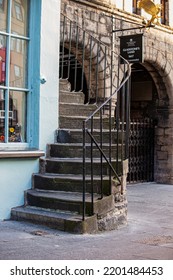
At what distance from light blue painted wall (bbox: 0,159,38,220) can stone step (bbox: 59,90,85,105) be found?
154cm

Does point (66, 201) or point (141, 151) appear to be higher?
point (141, 151)

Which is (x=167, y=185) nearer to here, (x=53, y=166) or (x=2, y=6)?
(x=53, y=166)

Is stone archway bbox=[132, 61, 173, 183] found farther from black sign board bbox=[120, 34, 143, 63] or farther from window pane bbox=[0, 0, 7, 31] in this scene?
window pane bbox=[0, 0, 7, 31]

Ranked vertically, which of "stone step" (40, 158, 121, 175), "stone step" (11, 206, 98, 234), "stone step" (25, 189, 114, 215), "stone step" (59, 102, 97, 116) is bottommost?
"stone step" (11, 206, 98, 234)

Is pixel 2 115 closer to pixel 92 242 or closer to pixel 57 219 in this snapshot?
pixel 57 219

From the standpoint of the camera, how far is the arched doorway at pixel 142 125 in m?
13.5

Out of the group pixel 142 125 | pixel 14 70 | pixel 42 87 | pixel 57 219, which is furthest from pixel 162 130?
pixel 57 219

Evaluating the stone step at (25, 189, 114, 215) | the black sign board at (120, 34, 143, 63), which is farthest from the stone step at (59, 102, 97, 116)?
the black sign board at (120, 34, 143, 63)

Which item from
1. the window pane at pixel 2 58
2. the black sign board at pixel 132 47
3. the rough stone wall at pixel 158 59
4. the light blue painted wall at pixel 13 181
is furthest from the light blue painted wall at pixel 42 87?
the rough stone wall at pixel 158 59

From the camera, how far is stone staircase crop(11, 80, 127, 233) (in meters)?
6.05

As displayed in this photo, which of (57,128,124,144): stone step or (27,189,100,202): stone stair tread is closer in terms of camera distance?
(27,189,100,202): stone stair tread

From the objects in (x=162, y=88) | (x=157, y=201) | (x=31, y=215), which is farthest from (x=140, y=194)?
(x=31, y=215)

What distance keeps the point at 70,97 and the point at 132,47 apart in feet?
11.6

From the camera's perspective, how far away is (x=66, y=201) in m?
6.18
